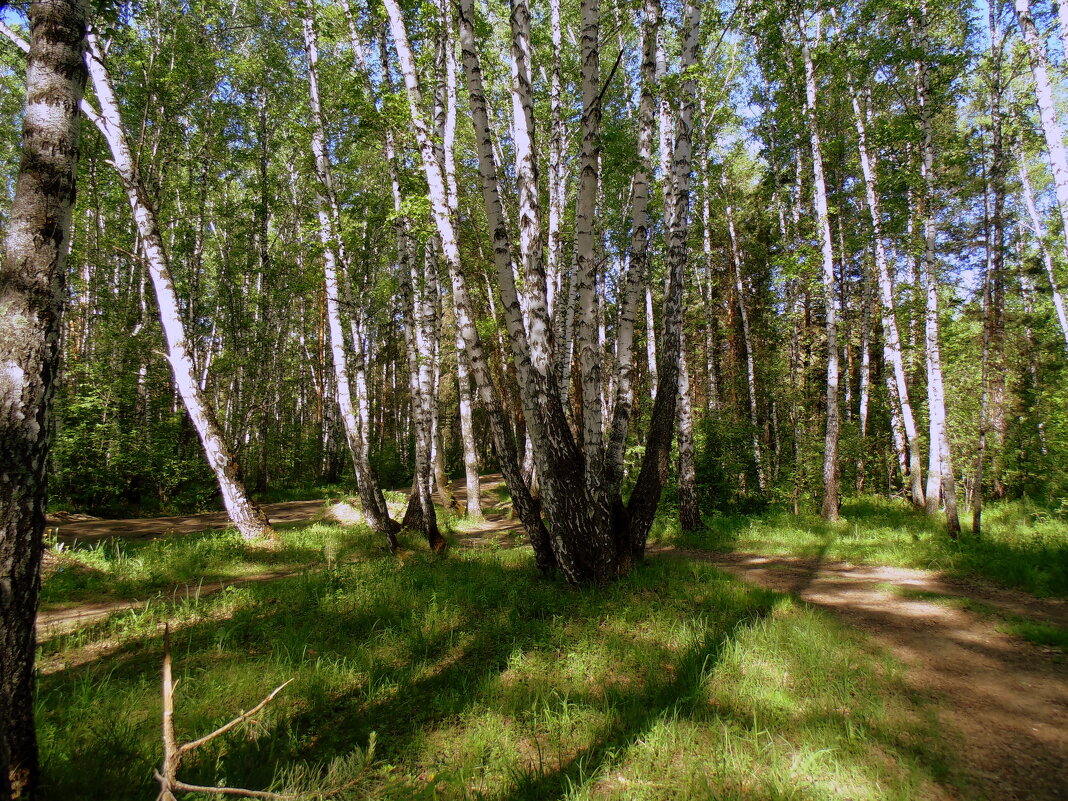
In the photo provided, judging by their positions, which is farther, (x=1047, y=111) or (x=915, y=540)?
(x=915, y=540)

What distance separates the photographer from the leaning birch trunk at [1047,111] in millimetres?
5484

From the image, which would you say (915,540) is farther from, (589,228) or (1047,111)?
(589,228)

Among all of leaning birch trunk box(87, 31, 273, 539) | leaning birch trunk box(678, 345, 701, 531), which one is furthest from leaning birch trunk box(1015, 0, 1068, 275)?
leaning birch trunk box(87, 31, 273, 539)

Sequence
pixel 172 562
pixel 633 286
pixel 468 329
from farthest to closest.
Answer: pixel 172 562, pixel 468 329, pixel 633 286

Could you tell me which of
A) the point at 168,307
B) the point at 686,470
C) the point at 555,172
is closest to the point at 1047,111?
the point at 686,470

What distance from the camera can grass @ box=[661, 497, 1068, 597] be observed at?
20.7 ft

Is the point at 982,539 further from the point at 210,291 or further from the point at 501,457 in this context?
the point at 210,291

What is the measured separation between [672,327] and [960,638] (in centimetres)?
448

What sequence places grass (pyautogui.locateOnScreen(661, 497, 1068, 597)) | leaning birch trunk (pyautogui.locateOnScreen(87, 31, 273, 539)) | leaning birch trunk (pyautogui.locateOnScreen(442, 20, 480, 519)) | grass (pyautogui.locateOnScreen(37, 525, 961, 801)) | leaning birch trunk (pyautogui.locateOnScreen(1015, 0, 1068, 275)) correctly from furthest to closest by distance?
leaning birch trunk (pyautogui.locateOnScreen(442, 20, 480, 519)), leaning birch trunk (pyautogui.locateOnScreen(87, 31, 273, 539)), grass (pyautogui.locateOnScreen(661, 497, 1068, 597)), leaning birch trunk (pyautogui.locateOnScreen(1015, 0, 1068, 275)), grass (pyautogui.locateOnScreen(37, 525, 961, 801))

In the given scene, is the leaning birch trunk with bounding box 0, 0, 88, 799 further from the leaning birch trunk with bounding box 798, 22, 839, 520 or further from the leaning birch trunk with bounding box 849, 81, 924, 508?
the leaning birch trunk with bounding box 849, 81, 924, 508

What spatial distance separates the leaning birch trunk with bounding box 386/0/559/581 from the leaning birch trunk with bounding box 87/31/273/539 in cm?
453

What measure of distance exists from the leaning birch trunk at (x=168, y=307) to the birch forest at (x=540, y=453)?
0.22ft

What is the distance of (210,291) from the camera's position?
23703 millimetres

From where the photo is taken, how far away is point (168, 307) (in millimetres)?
7379
